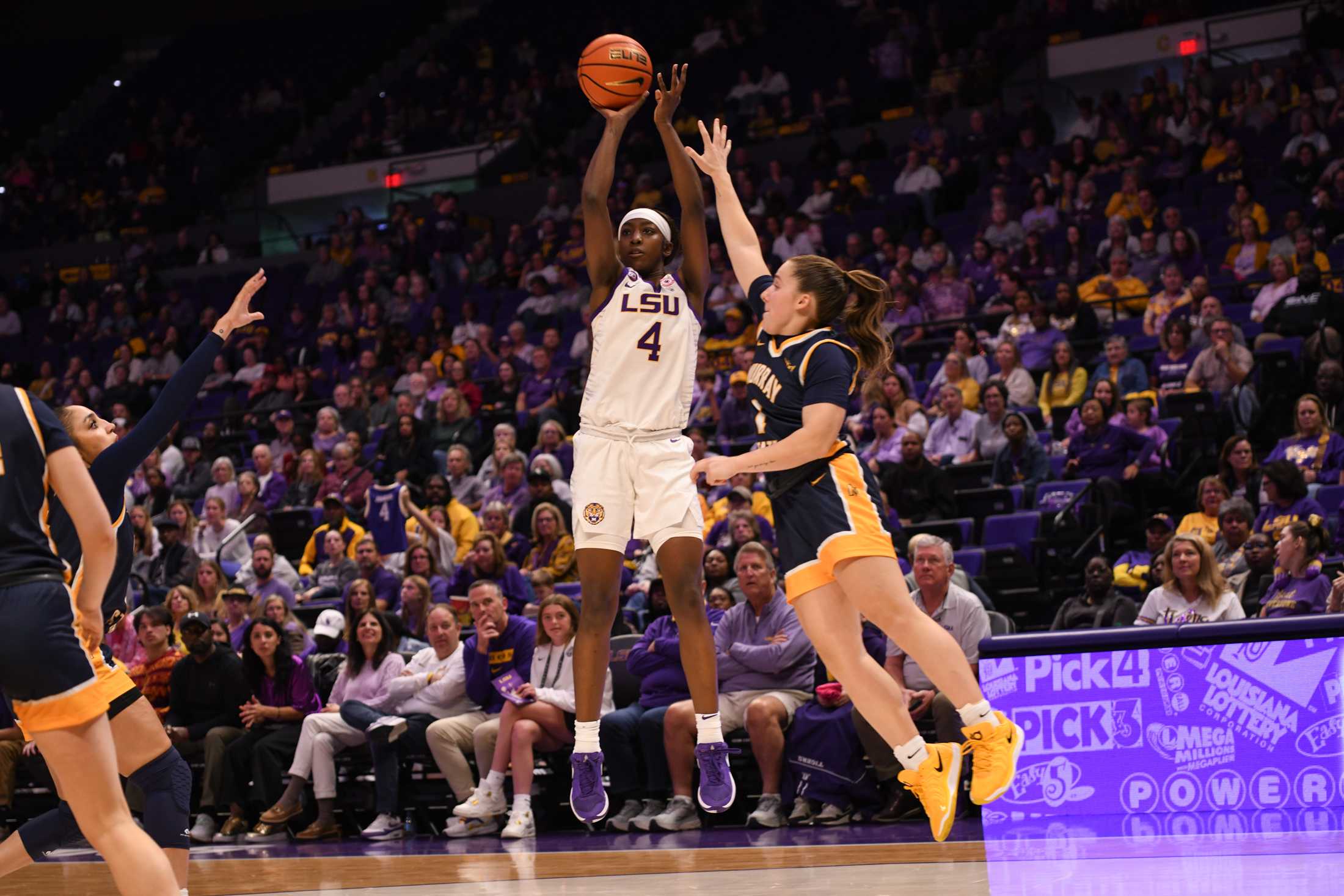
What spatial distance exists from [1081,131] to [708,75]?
688cm

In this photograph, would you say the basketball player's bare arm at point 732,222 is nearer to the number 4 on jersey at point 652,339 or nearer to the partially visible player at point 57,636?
the number 4 on jersey at point 652,339

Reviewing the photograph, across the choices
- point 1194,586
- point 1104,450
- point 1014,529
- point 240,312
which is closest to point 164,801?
point 240,312

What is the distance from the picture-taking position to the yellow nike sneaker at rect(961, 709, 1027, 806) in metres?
5.54

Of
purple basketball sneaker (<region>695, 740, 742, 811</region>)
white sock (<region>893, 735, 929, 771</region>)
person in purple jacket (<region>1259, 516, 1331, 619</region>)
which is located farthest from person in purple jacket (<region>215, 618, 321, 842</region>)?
person in purple jacket (<region>1259, 516, 1331, 619</region>)

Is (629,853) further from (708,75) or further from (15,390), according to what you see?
(708,75)

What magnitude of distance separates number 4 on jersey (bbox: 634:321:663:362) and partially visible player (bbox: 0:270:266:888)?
173 centimetres

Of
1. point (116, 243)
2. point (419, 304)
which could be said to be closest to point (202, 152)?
point (116, 243)

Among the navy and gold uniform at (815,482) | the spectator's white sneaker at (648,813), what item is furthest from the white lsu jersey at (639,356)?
the spectator's white sneaker at (648,813)

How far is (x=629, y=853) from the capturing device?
25.7 feet

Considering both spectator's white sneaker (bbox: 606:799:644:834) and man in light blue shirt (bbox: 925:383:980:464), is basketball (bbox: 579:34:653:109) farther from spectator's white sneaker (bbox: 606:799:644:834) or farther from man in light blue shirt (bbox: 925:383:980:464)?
man in light blue shirt (bbox: 925:383:980:464)

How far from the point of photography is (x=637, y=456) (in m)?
6.36

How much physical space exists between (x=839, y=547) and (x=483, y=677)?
5089 mm

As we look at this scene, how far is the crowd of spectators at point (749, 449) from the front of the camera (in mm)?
9500

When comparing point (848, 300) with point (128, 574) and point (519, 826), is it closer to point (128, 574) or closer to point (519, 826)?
point (128, 574)
